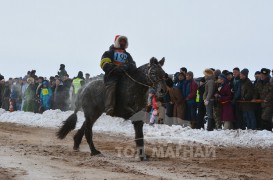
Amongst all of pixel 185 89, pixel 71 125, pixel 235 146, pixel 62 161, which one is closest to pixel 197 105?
pixel 185 89

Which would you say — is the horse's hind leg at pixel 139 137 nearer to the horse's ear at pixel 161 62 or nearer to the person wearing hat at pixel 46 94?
the horse's ear at pixel 161 62

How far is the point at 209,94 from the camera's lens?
16828 millimetres

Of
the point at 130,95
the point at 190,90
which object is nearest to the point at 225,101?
the point at 190,90

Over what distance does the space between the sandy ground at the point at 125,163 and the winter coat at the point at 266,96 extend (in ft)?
6.78

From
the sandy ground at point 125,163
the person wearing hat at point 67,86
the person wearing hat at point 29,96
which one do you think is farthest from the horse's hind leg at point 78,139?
the person wearing hat at point 29,96

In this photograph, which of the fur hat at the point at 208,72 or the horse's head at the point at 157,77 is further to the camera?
the fur hat at the point at 208,72

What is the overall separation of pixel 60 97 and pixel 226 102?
41.1 feet

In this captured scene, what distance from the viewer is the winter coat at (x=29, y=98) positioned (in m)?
29.4

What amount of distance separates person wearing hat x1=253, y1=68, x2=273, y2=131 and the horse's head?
549 cm

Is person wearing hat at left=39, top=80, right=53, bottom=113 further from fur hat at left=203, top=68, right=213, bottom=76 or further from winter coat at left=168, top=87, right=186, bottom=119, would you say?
fur hat at left=203, top=68, right=213, bottom=76

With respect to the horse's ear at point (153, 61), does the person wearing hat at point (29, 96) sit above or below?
above

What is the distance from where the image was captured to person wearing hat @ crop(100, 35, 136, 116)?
12016mm

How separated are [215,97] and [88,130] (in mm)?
5789

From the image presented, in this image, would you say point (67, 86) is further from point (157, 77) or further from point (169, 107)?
point (157, 77)
